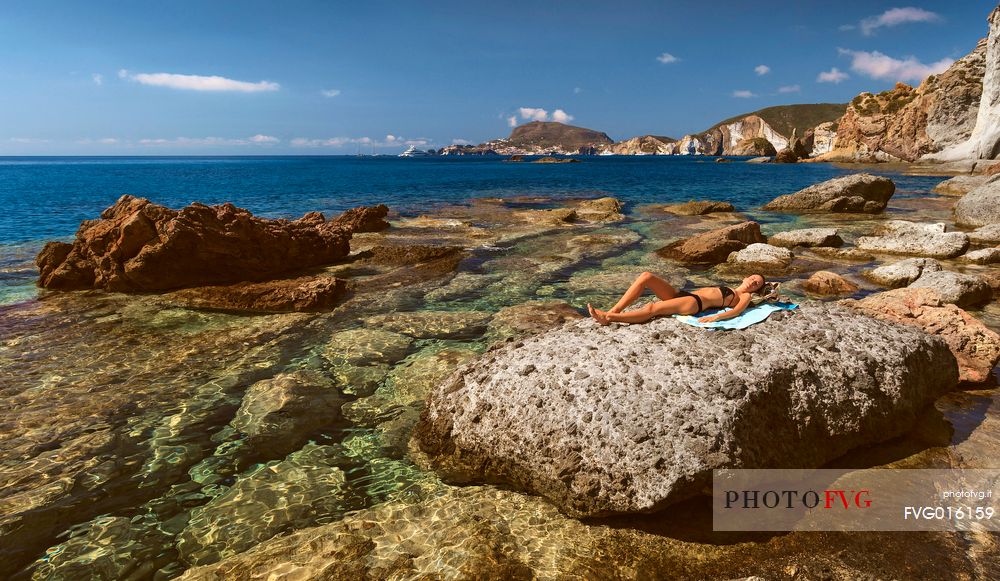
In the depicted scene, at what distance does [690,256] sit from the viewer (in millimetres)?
Answer: 19031

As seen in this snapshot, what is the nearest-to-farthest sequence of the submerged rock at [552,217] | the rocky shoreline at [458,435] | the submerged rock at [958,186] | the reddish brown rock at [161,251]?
the rocky shoreline at [458,435], the reddish brown rock at [161,251], the submerged rock at [552,217], the submerged rock at [958,186]

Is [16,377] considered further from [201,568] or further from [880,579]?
[880,579]

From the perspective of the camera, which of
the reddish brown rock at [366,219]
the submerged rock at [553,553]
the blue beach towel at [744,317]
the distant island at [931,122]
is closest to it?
the submerged rock at [553,553]

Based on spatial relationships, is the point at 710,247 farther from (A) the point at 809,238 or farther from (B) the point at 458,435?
(B) the point at 458,435

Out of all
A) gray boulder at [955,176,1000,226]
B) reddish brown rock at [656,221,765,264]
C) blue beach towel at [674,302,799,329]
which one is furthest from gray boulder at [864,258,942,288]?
gray boulder at [955,176,1000,226]

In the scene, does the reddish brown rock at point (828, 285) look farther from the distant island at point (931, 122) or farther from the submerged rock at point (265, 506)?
the distant island at point (931, 122)

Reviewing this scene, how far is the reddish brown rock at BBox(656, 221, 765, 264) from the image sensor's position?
18.8 meters

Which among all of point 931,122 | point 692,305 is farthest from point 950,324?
point 931,122

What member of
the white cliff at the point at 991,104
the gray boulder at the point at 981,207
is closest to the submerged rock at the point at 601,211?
the gray boulder at the point at 981,207

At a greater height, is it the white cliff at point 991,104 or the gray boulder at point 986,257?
the white cliff at point 991,104

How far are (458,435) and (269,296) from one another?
9.39 metres

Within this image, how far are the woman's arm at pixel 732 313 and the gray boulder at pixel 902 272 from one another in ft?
36.1

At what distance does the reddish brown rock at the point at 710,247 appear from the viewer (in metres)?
18.8

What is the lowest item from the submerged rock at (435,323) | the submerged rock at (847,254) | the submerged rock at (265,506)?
the submerged rock at (265,506)
